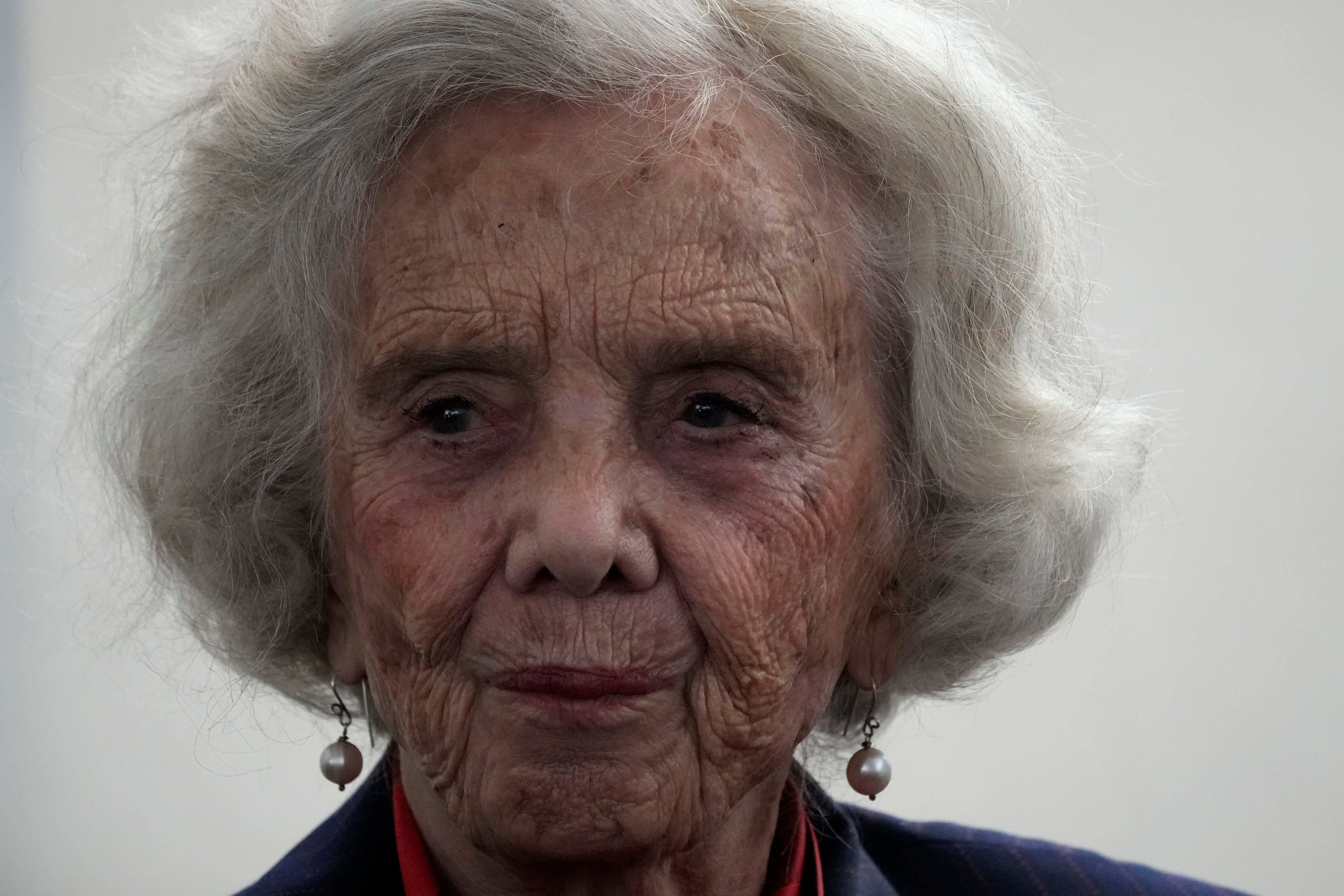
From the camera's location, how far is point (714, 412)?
1525 mm

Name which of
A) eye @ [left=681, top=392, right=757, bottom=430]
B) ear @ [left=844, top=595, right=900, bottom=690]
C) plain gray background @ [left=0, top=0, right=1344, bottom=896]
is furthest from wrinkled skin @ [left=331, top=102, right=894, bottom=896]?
plain gray background @ [left=0, top=0, right=1344, bottom=896]

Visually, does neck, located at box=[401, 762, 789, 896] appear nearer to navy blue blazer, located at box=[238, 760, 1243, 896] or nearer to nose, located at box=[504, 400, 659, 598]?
navy blue blazer, located at box=[238, 760, 1243, 896]

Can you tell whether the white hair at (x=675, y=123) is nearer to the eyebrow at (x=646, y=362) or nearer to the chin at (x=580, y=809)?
the eyebrow at (x=646, y=362)

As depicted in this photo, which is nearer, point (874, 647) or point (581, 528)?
point (581, 528)

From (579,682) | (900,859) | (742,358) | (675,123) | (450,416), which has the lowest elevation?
(900,859)

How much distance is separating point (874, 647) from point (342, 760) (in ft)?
2.36

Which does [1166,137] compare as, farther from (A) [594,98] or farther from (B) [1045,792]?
(A) [594,98]

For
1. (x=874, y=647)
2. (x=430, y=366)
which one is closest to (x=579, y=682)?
(x=430, y=366)

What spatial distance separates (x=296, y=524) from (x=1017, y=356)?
942 mm

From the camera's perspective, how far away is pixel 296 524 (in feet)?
5.80

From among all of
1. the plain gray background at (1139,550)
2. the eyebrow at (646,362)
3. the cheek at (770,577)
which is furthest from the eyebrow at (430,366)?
the plain gray background at (1139,550)

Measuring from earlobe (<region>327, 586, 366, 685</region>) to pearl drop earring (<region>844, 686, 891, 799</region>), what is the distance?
68 centimetres

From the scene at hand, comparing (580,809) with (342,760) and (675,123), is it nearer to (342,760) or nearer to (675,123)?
(342,760)

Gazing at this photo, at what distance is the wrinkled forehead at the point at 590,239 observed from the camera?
1.45 m
